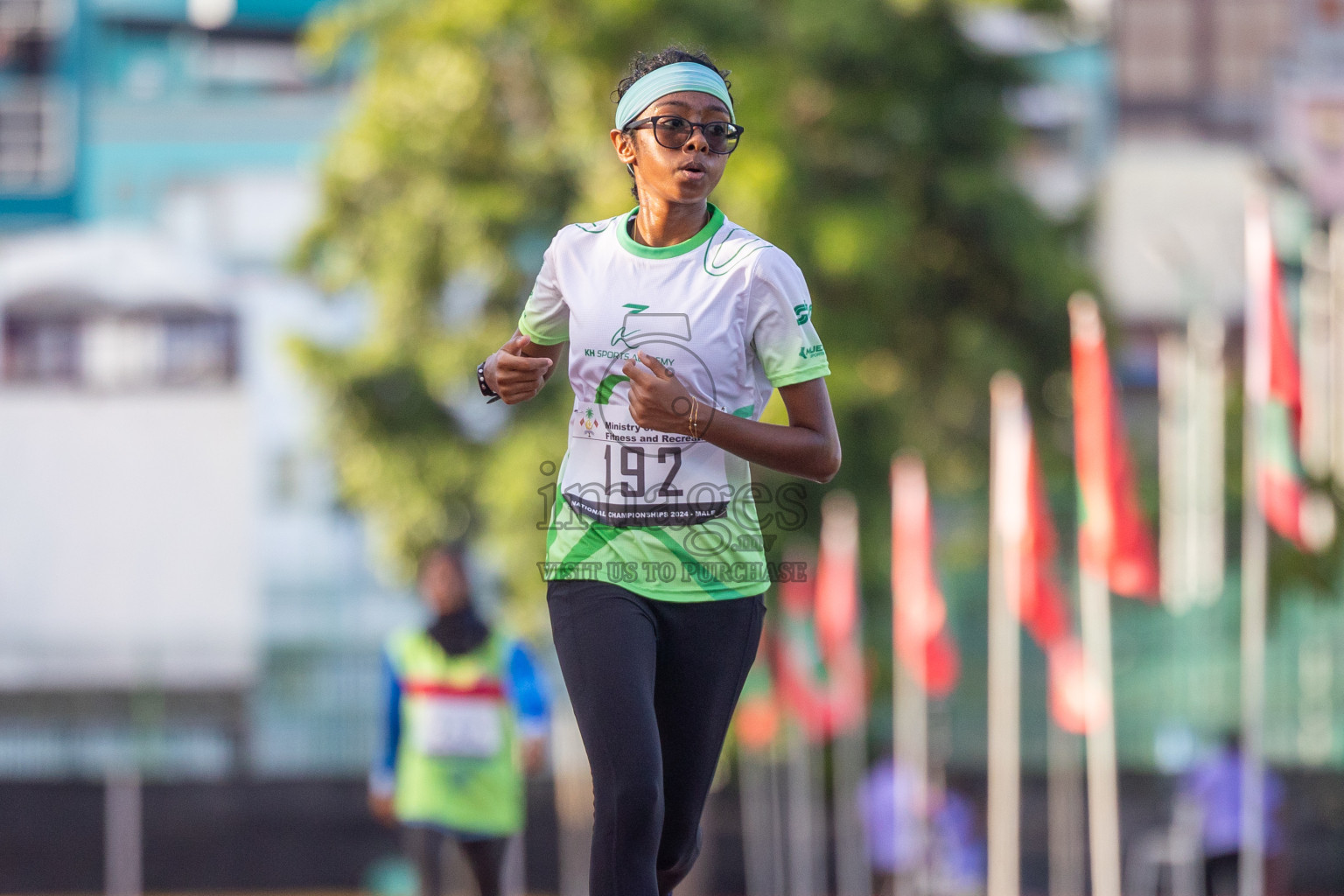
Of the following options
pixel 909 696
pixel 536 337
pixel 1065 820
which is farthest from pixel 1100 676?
pixel 536 337

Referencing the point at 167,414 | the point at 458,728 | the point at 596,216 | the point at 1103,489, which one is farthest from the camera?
the point at 167,414

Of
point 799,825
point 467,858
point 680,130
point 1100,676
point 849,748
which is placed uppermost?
point 680,130

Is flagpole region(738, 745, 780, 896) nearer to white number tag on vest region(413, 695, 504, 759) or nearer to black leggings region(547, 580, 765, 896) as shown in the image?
white number tag on vest region(413, 695, 504, 759)

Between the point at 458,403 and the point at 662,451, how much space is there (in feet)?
53.2

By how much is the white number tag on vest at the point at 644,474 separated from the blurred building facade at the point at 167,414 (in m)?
18.4

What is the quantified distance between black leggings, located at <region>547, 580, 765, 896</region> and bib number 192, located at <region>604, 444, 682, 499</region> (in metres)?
0.20

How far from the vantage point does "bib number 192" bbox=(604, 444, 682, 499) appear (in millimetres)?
4262

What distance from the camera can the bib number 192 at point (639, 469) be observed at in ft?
14.0

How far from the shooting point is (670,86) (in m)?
4.16

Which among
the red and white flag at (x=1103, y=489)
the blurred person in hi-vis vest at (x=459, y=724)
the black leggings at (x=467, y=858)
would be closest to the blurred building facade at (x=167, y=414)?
the red and white flag at (x=1103, y=489)

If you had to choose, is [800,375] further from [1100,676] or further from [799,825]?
[799,825]

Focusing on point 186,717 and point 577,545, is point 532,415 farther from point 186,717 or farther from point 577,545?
point 577,545

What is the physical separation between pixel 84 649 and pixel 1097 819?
50.3 ft

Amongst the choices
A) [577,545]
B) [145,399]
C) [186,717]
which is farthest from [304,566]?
[577,545]
